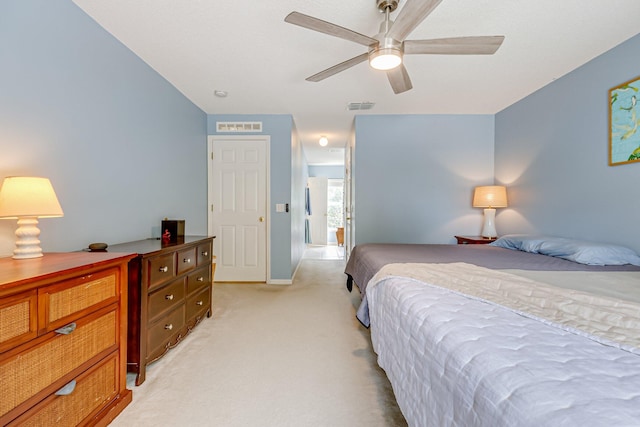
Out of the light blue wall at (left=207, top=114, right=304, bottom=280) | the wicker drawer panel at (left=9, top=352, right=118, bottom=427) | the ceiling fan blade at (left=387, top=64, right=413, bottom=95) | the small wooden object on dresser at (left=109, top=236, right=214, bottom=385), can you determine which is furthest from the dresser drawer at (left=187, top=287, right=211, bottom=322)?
the ceiling fan blade at (left=387, top=64, right=413, bottom=95)

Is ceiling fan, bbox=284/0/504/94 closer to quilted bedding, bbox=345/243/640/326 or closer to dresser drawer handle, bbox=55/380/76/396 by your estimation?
quilted bedding, bbox=345/243/640/326

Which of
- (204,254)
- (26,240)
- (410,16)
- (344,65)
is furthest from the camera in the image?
(204,254)

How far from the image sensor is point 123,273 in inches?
58.3

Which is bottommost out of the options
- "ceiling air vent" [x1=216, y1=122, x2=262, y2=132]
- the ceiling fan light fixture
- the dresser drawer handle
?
the dresser drawer handle

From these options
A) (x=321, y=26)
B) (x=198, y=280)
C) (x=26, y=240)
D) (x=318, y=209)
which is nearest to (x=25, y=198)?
(x=26, y=240)

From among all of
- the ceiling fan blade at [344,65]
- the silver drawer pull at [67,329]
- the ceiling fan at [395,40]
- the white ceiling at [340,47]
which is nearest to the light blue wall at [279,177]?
the white ceiling at [340,47]

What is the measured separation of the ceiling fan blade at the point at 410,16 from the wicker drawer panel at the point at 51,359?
2184 millimetres

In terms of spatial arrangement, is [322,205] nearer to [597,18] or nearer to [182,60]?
[182,60]

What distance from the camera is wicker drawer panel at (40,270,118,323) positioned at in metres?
1.09

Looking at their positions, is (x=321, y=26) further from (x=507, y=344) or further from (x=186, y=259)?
(x=186, y=259)

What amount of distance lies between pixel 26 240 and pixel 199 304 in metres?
1.38

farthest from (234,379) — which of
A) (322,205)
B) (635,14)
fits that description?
(322,205)

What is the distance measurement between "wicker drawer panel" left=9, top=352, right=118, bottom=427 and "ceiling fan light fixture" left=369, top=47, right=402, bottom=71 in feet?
7.42

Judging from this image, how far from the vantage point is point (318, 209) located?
821 cm
